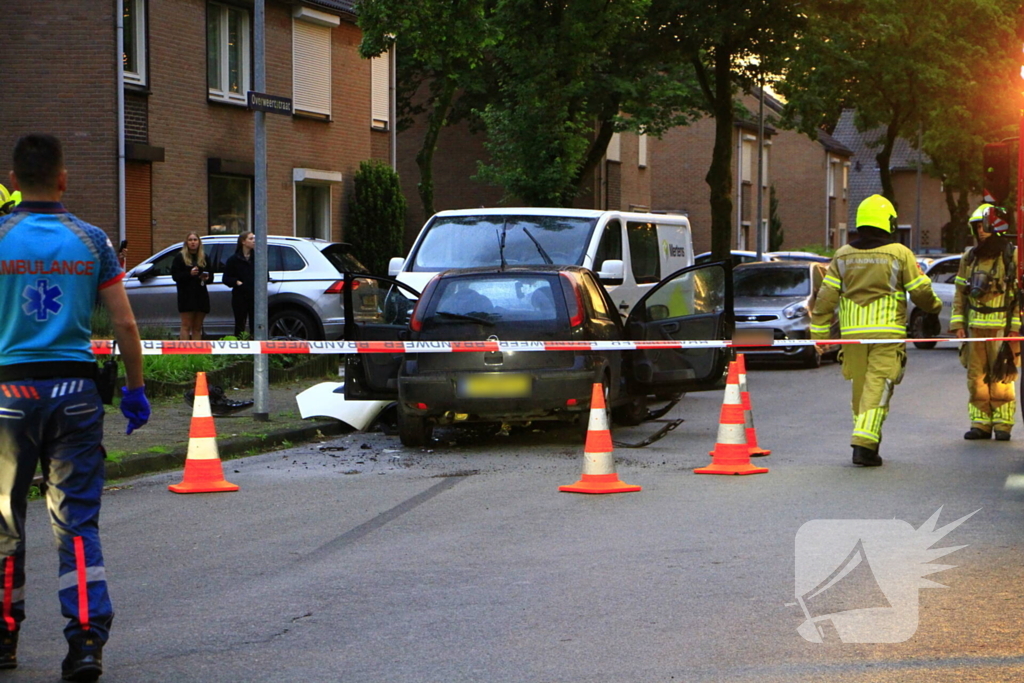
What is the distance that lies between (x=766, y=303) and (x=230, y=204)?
9982 millimetres

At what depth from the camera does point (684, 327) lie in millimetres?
13078

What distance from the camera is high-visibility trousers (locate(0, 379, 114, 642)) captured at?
5090 mm

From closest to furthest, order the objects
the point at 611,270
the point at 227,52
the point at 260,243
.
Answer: the point at 260,243
the point at 611,270
the point at 227,52

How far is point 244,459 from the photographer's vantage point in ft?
37.6

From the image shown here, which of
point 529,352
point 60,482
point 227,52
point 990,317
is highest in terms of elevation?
point 227,52

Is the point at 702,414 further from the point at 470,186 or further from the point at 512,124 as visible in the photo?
the point at 470,186

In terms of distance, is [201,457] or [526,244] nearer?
[201,457]

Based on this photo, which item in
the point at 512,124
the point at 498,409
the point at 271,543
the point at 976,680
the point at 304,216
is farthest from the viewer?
the point at 304,216

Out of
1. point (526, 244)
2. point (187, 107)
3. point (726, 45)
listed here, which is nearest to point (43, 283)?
point (526, 244)

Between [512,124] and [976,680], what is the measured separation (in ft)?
62.9

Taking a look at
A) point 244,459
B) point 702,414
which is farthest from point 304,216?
point 244,459

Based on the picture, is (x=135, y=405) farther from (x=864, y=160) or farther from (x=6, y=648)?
(x=864, y=160)

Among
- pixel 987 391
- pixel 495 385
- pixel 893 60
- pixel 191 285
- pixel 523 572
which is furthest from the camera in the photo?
pixel 893 60

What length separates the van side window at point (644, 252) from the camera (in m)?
16.5
